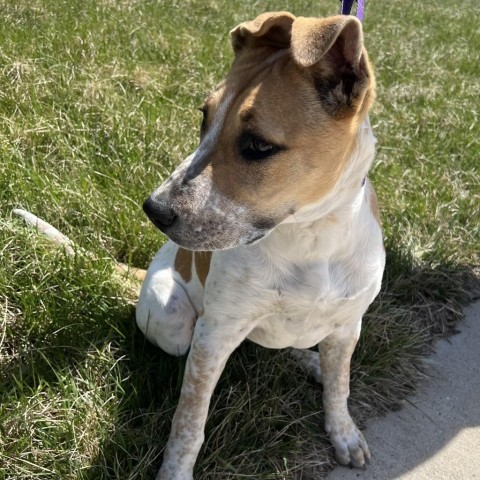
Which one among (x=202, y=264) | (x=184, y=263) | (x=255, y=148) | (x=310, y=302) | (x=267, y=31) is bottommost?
(x=184, y=263)

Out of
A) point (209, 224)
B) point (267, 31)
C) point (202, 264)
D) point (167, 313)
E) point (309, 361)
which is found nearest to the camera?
point (209, 224)

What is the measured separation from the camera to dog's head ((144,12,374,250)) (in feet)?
6.55

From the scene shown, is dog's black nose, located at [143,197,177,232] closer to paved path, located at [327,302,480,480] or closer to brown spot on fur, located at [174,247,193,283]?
brown spot on fur, located at [174,247,193,283]

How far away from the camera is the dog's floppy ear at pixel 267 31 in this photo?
84.9 inches

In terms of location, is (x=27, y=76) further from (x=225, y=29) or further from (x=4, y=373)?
(x=225, y=29)

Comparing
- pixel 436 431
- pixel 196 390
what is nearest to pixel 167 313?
pixel 196 390

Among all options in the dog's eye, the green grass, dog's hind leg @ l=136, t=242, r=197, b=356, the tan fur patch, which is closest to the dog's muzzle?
the tan fur patch

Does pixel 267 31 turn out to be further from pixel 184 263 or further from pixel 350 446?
pixel 350 446

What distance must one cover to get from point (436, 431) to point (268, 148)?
187 cm

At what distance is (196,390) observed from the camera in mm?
2488

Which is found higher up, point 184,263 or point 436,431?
point 184,263

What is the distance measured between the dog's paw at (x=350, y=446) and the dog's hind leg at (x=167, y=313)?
33.0 inches

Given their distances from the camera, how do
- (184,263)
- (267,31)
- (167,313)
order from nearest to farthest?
(267,31), (167,313), (184,263)

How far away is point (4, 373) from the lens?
282cm
